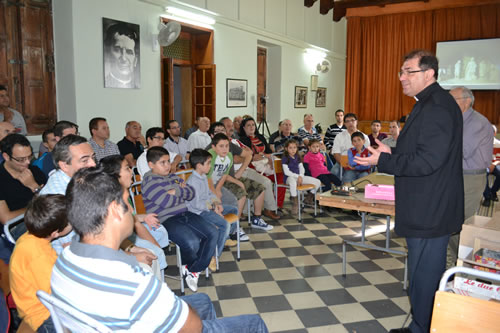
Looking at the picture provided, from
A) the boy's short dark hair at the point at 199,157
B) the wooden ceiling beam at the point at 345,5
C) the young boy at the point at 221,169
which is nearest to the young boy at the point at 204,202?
the boy's short dark hair at the point at 199,157

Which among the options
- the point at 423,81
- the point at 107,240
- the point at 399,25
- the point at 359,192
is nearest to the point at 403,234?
the point at 423,81

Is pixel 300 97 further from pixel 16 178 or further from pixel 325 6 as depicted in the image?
pixel 16 178

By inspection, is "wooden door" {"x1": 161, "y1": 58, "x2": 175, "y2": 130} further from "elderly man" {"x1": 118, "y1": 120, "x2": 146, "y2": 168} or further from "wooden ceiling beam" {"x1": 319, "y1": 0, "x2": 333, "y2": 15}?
"wooden ceiling beam" {"x1": 319, "y1": 0, "x2": 333, "y2": 15}

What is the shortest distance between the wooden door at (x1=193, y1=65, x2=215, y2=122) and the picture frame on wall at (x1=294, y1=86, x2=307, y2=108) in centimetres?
321

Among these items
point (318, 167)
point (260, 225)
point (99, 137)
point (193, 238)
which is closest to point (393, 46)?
point (318, 167)

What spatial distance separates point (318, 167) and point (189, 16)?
10.7 feet

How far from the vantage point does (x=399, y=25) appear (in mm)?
11109

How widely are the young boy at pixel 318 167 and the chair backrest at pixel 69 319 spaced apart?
14.1 feet

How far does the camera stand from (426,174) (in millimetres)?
1934

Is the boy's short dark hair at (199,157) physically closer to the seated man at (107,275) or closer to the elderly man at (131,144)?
the elderly man at (131,144)

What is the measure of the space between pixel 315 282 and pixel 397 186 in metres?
1.34

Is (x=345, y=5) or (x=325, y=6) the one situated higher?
(x=345, y=5)

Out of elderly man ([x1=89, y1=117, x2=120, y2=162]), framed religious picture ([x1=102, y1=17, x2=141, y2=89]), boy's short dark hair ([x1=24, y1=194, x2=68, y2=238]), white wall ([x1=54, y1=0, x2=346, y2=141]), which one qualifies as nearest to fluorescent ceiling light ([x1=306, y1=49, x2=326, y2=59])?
white wall ([x1=54, y1=0, x2=346, y2=141])

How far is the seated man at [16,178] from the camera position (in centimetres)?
267
